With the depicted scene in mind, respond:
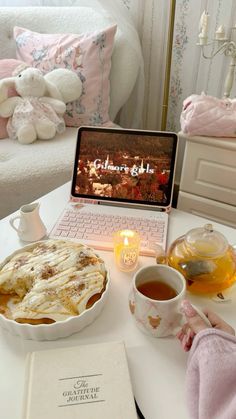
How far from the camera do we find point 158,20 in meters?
1.77

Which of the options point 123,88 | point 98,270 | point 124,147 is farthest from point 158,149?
point 123,88

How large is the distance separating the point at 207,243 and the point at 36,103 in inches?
44.7

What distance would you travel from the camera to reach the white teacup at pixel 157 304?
1.82 ft

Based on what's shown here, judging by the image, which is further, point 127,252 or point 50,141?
point 50,141

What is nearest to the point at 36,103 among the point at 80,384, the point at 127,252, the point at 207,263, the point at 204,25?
the point at 204,25

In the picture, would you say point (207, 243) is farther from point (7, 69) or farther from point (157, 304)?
point (7, 69)

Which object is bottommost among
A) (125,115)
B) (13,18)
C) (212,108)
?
(125,115)

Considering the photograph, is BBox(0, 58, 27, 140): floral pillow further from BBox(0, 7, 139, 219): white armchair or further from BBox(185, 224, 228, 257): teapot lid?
BBox(185, 224, 228, 257): teapot lid

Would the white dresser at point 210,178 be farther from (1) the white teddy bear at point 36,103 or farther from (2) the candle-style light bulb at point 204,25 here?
(1) the white teddy bear at point 36,103

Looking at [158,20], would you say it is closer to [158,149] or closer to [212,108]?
[212,108]

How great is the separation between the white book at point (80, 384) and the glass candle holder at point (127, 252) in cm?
20

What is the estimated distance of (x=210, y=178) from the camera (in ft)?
3.99

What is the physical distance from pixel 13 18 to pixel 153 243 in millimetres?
1588

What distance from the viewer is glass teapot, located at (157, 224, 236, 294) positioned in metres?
0.65
